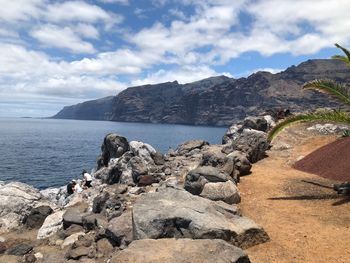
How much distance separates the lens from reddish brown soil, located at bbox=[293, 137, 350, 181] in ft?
66.3

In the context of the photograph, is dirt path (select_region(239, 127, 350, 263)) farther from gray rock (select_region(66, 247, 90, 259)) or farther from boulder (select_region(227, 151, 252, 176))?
gray rock (select_region(66, 247, 90, 259))

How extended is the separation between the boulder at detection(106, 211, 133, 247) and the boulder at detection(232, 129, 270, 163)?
13.9 m

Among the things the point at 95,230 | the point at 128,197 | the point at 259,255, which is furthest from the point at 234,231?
the point at 128,197

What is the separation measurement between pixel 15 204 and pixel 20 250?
20.8 ft

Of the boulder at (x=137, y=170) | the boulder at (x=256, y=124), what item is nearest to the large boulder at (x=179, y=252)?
the boulder at (x=137, y=170)

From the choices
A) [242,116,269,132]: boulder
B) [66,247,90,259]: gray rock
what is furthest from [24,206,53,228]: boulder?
[242,116,269,132]: boulder

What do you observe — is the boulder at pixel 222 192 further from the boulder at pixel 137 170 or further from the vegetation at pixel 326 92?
the boulder at pixel 137 170

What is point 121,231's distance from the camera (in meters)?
13.7

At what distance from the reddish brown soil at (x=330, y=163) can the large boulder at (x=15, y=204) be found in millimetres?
16293

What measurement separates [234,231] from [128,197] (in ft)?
30.0

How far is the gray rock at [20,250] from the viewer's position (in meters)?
15.9

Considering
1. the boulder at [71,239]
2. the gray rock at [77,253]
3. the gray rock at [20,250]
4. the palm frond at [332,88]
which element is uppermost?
the palm frond at [332,88]

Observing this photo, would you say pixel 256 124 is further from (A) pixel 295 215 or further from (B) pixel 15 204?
(A) pixel 295 215

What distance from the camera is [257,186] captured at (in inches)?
747
